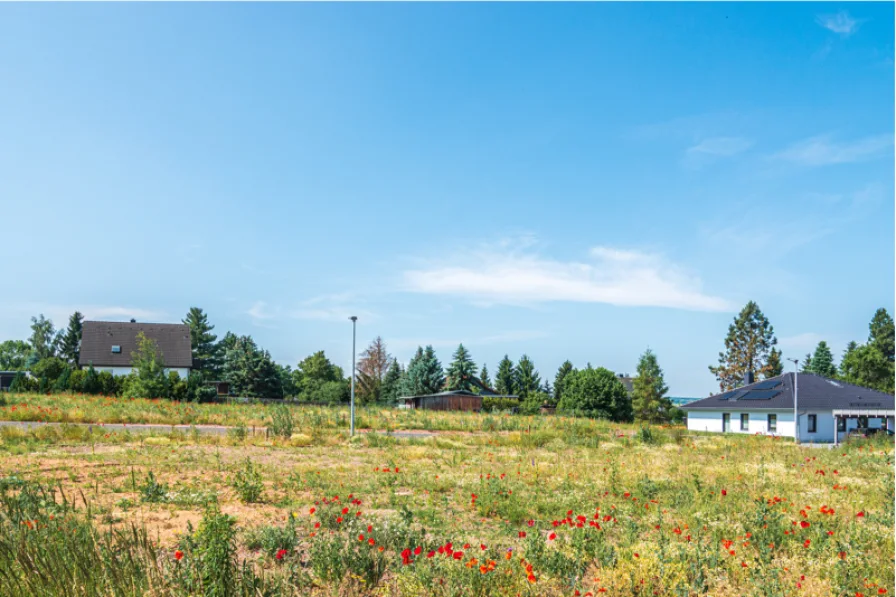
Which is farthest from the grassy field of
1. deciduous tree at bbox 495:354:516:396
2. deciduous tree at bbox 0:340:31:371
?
deciduous tree at bbox 0:340:31:371

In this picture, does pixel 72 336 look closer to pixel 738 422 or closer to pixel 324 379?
pixel 324 379

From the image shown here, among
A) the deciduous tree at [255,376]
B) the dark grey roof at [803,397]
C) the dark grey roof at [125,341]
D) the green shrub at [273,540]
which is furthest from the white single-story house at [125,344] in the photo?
the green shrub at [273,540]

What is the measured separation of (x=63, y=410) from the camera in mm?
26125

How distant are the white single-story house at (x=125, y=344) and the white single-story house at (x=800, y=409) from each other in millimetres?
51158

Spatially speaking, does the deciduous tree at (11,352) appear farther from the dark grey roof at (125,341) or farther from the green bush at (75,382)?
the green bush at (75,382)

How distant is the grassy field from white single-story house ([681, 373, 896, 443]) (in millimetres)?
31263

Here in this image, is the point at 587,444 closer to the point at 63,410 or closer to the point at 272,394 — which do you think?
the point at 63,410

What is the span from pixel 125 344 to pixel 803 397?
64.1 metres

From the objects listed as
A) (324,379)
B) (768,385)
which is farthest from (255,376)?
(768,385)

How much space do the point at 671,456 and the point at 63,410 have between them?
84.6 ft

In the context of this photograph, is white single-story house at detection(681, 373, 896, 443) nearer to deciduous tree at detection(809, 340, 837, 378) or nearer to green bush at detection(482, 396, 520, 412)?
green bush at detection(482, 396, 520, 412)

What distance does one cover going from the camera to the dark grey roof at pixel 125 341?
58.7 metres

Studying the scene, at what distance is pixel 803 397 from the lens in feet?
148

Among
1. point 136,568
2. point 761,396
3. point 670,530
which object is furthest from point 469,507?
point 761,396
